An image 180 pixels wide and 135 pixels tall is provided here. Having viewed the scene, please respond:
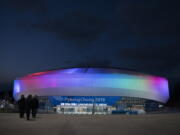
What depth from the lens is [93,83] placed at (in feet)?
158

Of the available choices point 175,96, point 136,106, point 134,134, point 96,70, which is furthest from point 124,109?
point 175,96

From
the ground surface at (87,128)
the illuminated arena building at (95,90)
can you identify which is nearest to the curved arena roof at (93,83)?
the illuminated arena building at (95,90)

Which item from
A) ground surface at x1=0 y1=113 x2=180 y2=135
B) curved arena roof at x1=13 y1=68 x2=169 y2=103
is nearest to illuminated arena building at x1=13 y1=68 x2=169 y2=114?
curved arena roof at x1=13 y1=68 x2=169 y2=103

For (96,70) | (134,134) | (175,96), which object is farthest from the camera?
(175,96)

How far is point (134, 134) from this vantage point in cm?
945

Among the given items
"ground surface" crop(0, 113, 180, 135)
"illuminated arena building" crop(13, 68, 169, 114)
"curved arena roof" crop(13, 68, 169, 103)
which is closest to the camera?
"ground surface" crop(0, 113, 180, 135)

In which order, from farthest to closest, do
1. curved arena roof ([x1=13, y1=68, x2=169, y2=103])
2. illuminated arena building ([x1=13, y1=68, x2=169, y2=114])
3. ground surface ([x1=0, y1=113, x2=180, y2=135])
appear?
1. illuminated arena building ([x1=13, y1=68, x2=169, y2=114])
2. curved arena roof ([x1=13, y1=68, x2=169, y2=103])
3. ground surface ([x1=0, y1=113, x2=180, y2=135])

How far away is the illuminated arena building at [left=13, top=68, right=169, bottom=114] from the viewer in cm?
4806

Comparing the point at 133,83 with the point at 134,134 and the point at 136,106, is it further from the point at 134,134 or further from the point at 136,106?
the point at 134,134

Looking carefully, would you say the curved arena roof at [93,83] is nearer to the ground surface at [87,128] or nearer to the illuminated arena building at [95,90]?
the illuminated arena building at [95,90]

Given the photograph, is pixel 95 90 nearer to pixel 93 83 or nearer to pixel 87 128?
pixel 93 83

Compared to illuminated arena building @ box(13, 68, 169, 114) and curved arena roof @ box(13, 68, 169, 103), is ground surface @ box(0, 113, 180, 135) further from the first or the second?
illuminated arena building @ box(13, 68, 169, 114)

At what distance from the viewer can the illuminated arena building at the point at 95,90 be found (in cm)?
4806

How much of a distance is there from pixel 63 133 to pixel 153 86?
143ft
